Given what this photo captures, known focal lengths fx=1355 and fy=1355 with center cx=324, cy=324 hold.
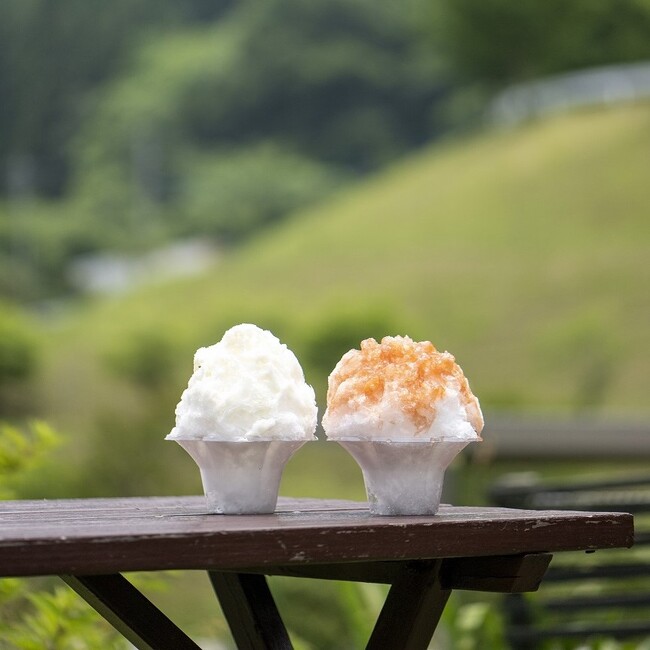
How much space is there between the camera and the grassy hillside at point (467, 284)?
20.6 metres

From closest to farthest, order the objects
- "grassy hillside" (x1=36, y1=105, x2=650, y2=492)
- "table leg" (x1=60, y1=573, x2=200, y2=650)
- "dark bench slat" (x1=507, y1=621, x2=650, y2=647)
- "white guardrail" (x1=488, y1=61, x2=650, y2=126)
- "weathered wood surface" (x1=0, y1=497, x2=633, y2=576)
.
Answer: "weathered wood surface" (x1=0, y1=497, x2=633, y2=576) → "table leg" (x1=60, y1=573, x2=200, y2=650) → "dark bench slat" (x1=507, y1=621, x2=650, y2=647) → "grassy hillside" (x1=36, y1=105, x2=650, y2=492) → "white guardrail" (x1=488, y1=61, x2=650, y2=126)

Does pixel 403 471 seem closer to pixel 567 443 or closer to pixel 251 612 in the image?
pixel 251 612

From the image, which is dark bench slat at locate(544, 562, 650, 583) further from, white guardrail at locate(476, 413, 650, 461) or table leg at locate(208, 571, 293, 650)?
white guardrail at locate(476, 413, 650, 461)

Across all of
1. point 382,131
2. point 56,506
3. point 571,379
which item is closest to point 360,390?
point 56,506

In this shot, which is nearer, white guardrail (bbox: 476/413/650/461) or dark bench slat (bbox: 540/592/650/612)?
dark bench slat (bbox: 540/592/650/612)

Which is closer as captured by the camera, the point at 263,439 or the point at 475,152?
the point at 263,439

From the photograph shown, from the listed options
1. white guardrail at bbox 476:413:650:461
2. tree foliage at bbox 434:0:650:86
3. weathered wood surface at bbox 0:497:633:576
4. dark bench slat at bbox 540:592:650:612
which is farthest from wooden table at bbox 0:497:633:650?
tree foliage at bbox 434:0:650:86

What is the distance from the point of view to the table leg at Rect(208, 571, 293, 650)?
6.40 ft

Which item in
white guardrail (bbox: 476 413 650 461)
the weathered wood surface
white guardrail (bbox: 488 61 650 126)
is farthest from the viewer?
white guardrail (bbox: 488 61 650 126)

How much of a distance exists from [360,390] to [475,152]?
29.9m

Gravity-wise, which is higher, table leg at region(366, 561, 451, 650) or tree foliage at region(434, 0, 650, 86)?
tree foliage at region(434, 0, 650, 86)

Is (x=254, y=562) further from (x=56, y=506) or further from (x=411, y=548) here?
(x=56, y=506)

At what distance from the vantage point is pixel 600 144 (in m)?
28.9

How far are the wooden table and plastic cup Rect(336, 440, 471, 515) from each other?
4cm
